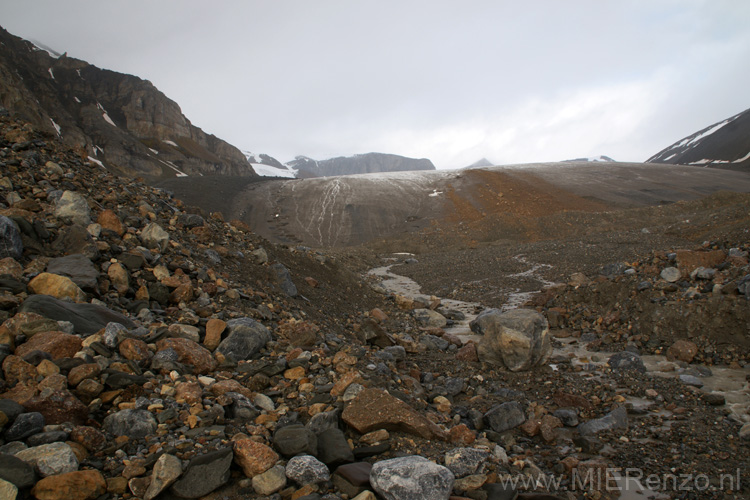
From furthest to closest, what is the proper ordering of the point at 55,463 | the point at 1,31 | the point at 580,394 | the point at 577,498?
the point at 1,31 → the point at 580,394 → the point at 577,498 → the point at 55,463

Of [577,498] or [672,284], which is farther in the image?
[672,284]

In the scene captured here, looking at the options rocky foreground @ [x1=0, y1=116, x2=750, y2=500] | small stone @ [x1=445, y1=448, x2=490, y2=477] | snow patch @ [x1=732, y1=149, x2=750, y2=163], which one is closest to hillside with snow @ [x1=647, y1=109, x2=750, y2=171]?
snow patch @ [x1=732, y1=149, x2=750, y2=163]

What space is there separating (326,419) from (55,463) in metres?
2.08

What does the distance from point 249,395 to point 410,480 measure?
198cm

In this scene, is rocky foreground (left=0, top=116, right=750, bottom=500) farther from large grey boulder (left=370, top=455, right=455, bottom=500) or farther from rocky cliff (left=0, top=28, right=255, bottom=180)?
rocky cliff (left=0, top=28, right=255, bottom=180)

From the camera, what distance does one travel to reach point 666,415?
5.04 metres

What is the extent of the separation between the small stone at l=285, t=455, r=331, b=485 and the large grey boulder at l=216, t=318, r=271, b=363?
2046 mm

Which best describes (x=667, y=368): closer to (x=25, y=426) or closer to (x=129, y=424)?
(x=129, y=424)

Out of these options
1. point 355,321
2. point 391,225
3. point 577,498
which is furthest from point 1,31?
point 577,498

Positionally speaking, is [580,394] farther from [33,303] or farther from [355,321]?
[33,303]

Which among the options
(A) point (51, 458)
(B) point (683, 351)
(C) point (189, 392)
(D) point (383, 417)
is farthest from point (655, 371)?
(A) point (51, 458)

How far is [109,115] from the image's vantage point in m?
96.6

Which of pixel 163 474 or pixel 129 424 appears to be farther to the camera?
pixel 129 424

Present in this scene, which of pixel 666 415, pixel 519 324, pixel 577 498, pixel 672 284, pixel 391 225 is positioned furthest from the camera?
pixel 391 225
